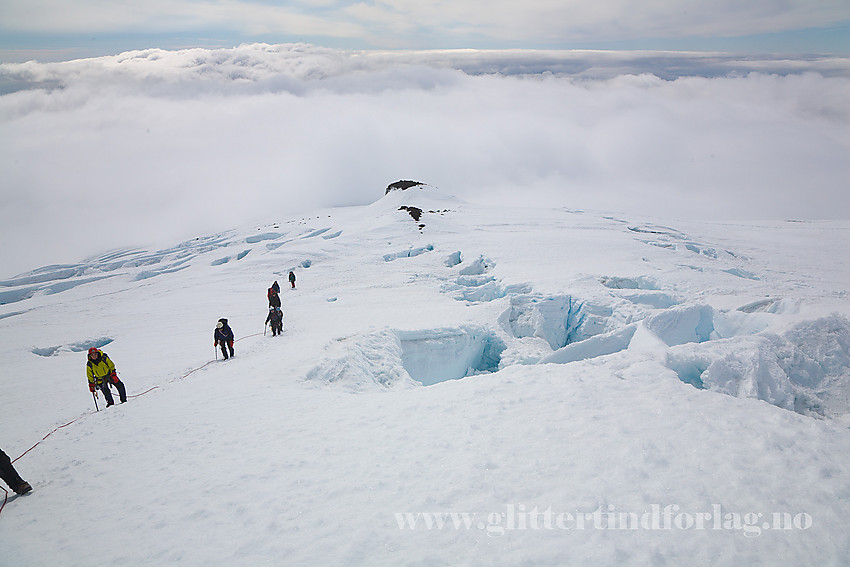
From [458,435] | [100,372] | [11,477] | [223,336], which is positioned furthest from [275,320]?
[458,435]

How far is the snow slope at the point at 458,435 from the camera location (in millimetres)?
5496

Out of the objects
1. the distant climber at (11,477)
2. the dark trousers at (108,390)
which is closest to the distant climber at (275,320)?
the dark trousers at (108,390)

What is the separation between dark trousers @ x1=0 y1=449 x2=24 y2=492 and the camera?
7059 mm

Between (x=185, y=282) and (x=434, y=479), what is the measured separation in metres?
32.9

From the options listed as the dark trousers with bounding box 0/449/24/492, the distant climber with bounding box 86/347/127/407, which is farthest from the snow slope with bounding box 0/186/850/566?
the distant climber with bounding box 86/347/127/407

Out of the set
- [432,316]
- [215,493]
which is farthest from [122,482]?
[432,316]

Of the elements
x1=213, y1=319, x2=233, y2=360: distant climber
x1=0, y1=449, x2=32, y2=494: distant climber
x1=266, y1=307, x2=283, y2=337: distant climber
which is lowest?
x1=266, y1=307, x2=283, y2=337: distant climber

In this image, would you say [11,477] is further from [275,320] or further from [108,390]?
[275,320]

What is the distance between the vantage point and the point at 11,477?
7234mm

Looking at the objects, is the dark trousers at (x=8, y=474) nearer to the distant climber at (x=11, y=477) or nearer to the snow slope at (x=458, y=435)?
the distant climber at (x=11, y=477)

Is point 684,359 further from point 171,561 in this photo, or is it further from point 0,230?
point 0,230

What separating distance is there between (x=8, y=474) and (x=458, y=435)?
7704 mm

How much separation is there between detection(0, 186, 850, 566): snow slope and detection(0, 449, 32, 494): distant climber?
229 mm

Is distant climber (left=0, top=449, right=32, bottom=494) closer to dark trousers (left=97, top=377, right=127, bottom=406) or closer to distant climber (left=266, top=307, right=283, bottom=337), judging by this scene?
dark trousers (left=97, top=377, right=127, bottom=406)
